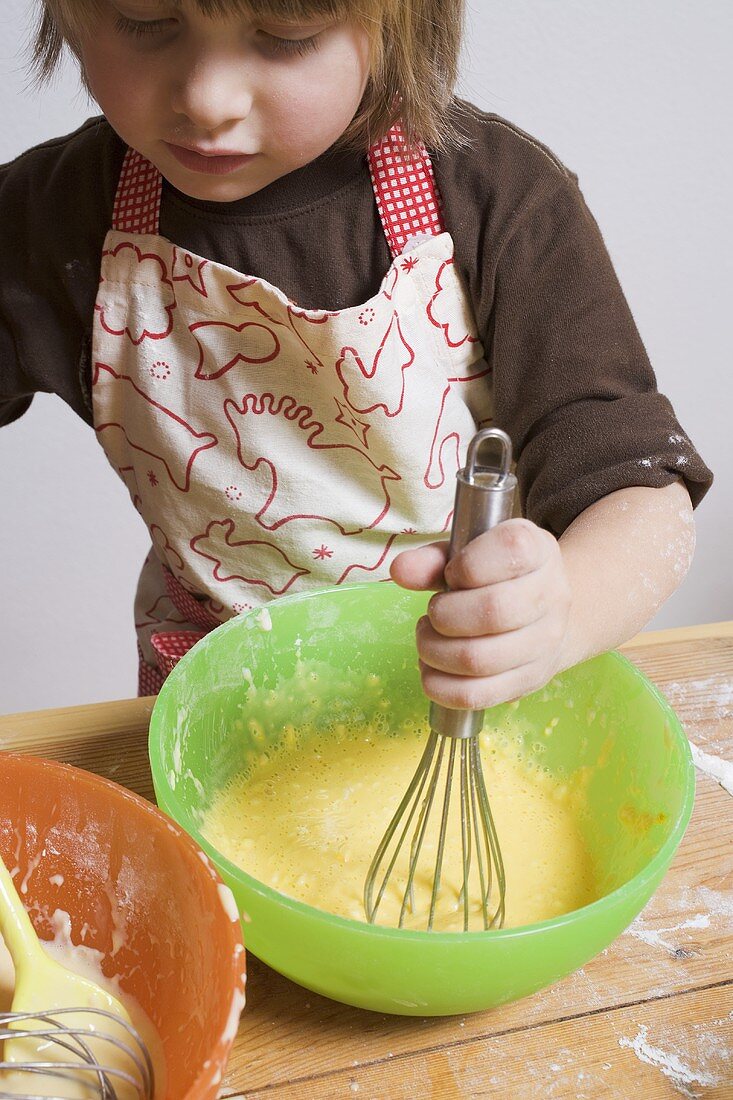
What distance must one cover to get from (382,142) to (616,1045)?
51cm

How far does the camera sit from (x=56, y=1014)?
0.35 meters

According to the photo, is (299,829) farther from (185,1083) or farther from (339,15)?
(339,15)

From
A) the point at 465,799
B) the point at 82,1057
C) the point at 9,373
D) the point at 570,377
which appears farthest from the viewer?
the point at 9,373

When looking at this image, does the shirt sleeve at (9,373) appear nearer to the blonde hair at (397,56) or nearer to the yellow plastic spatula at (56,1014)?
the blonde hair at (397,56)

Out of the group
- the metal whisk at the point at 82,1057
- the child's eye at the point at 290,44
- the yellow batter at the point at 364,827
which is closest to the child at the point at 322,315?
the child's eye at the point at 290,44

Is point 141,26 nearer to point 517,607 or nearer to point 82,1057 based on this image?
point 517,607

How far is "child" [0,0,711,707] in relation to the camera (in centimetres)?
49

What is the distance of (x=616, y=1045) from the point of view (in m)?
0.41

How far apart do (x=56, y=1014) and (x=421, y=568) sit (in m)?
0.21

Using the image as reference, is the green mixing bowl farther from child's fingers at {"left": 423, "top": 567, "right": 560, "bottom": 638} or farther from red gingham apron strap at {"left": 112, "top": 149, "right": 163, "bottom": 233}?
red gingham apron strap at {"left": 112, "top": 149, "right": 163, "bottom": 233}

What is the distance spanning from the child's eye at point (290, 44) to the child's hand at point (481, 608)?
0.81 ft

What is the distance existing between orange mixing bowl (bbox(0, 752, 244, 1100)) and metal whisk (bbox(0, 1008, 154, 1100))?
0.04 feet

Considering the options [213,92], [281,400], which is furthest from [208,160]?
[281,400]

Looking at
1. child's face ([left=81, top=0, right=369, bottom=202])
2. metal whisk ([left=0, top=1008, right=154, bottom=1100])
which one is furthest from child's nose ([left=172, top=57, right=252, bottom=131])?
metal whisk ([left=0, top=1008, right=154, bottom=1100])
